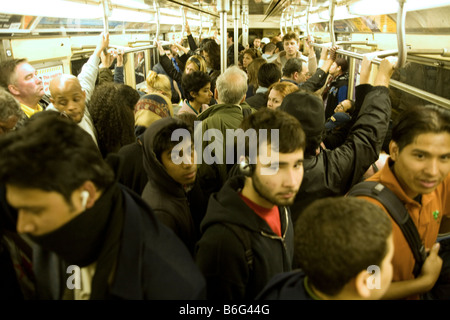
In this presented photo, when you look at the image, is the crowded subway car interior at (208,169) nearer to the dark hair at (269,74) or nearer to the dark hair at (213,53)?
the dark hair at (269,74)

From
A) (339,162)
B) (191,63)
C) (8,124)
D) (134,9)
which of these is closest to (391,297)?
(339,162)

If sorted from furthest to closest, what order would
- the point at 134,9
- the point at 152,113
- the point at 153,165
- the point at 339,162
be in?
the point at 134,9 → the point at 152,113 → the point at 339,162 → the point at 153,165

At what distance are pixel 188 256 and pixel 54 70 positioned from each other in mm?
3157

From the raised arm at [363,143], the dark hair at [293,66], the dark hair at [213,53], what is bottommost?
the raised arm at [363,143]

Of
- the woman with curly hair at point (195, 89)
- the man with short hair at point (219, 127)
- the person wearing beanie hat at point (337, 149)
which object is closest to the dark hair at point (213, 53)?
the woman with curly hair at point (195, 89)

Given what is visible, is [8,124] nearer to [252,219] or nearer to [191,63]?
[252,219]

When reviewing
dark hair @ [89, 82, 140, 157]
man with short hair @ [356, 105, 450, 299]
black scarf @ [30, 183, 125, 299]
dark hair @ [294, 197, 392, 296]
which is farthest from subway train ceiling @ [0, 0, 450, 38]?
black scarf @ [30, 183, 125, 299]

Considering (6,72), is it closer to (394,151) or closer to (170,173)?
(170,173)

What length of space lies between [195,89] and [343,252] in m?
2.56

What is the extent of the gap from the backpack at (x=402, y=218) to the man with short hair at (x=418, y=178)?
0.02 meters

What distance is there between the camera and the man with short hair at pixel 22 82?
2.45 m

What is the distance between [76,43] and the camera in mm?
3824
